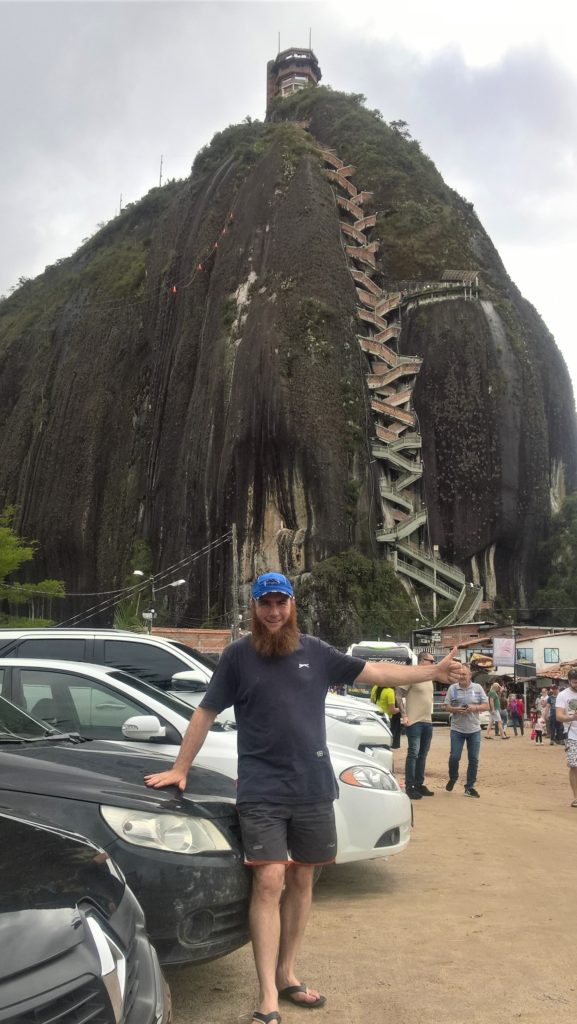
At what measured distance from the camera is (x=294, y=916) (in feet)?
12.4

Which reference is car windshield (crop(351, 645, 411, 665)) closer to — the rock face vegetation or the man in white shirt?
the man in white shirt

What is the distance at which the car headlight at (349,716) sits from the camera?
9172 mm

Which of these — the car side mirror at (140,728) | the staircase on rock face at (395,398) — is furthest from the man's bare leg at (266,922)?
the staircase on rock face at (395,398)

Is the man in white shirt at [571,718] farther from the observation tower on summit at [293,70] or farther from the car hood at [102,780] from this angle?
the observation tower on summit at [293,70]

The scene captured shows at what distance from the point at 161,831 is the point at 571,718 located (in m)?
8.41

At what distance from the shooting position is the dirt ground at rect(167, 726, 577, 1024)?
3.89m

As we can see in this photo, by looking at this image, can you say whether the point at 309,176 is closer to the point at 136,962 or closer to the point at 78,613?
the point at 78,613

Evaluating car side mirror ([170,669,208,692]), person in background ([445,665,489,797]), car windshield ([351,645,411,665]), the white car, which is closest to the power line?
car windshield ([351,645,411,665])

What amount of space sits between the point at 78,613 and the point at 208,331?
856 inches

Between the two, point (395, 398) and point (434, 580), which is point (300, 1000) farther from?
point (395, 398)

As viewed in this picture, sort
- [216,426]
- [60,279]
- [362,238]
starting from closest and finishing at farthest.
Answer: [216,426], [362,238], [60,279]

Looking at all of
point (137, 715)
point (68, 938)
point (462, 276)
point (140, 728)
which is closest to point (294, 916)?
point (140, 728)

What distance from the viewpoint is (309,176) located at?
5409 centimetres

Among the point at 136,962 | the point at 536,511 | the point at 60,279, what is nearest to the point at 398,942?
the point at 136,962
